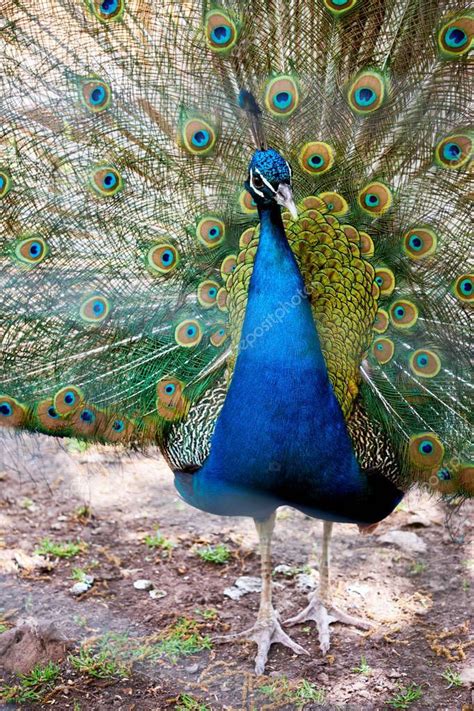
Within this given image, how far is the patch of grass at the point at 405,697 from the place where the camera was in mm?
2711

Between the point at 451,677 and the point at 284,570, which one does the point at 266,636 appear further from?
the point at 451,677

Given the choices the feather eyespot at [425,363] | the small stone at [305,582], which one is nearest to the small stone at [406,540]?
the small stone at [305,582]

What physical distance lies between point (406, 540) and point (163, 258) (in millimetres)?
1754

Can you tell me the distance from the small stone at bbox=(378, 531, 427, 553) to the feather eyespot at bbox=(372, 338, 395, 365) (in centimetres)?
125

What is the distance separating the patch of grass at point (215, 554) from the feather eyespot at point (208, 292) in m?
1.28

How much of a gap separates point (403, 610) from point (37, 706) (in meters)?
1.43

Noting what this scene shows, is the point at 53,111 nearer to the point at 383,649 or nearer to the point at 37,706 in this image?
the point at 37,706

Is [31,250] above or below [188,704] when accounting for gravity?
above

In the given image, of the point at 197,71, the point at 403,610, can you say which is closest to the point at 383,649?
the point at 403,610

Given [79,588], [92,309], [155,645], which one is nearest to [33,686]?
[155,645]

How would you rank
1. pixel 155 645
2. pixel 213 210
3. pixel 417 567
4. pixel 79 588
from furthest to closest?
1. pixel 417 567
2. pixel 79 588
3. pixel 155 645
4. pixel 213 210

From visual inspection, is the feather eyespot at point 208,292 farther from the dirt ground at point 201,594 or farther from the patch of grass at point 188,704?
the patch of grass at point 188,704

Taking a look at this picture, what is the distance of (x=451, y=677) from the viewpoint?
9.22ft

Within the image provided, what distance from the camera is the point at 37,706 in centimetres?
266
